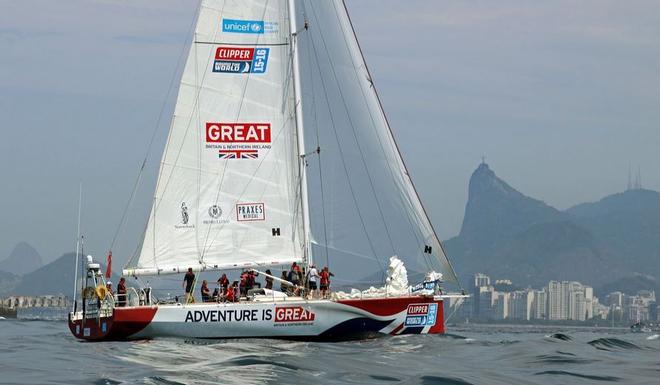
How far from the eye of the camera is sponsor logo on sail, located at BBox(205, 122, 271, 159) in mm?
36719

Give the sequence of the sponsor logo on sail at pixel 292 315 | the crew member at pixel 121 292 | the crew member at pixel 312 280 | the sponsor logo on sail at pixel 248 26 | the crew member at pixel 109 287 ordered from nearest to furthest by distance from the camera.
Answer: the sponsor logo on sail at pixel 292 315, the crew member at pixel 109 287, the crew member at pixel 121 292, the crew member at pixel 312 280, the sponsor logo on sail at pixel 248 26

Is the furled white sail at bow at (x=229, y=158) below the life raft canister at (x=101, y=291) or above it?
above

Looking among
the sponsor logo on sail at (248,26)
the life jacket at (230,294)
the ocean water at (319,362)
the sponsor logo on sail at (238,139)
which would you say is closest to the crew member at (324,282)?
the ocean water at (319,362)

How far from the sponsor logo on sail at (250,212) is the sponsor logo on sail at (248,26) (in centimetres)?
518

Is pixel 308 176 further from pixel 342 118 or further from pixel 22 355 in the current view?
pixel 22 355

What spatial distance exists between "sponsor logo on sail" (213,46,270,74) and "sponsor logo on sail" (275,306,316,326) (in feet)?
24.0

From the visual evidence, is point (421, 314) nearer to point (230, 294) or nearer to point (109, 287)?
point (230, 294)

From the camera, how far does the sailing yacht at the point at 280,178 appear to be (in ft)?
Answer: 119

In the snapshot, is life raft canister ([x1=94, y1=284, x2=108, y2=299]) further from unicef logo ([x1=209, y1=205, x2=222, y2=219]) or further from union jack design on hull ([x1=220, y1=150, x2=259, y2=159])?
union jack design on hull ([x1=220, y1=150, x2=259, y2=159])

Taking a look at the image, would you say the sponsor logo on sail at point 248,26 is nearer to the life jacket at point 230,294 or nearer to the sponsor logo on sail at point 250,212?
the sponsor logo on sail at point 250,212

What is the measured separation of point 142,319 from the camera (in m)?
33.9

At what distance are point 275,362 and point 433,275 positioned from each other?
404 inches

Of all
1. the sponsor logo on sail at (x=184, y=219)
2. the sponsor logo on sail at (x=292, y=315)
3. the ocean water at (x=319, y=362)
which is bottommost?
the ocean water at (x=319, y=362)

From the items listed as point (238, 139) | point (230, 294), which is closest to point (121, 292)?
point (230, 294)
